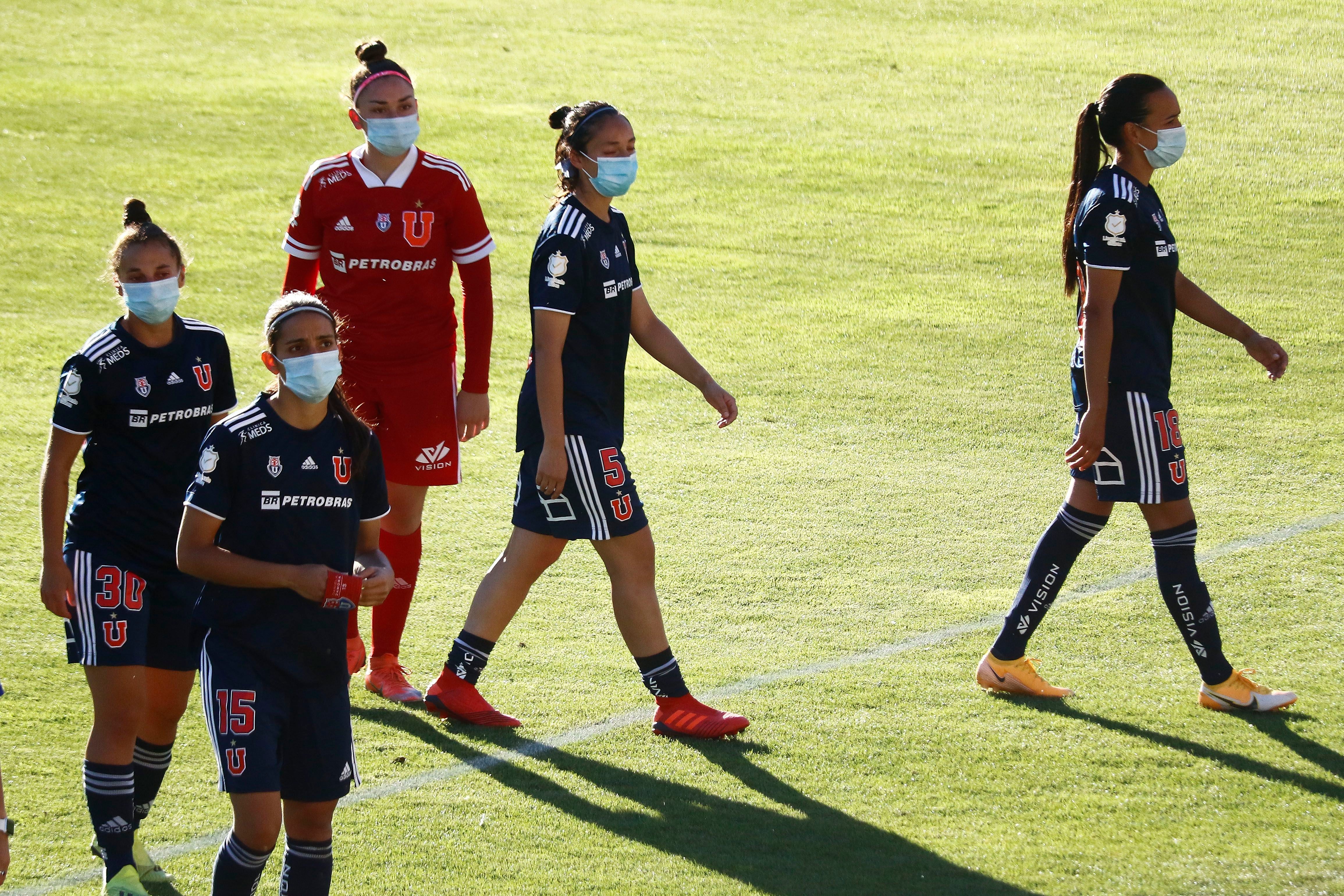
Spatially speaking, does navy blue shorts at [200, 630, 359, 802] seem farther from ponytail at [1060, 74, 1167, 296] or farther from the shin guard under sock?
ponytail at [1060, 74, 1167, 296]

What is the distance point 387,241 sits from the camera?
5621mm

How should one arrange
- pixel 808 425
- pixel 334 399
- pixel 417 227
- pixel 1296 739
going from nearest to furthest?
pixel 334 399 → pixel 1296 739 → pixel 417 227 → pixel 808 425

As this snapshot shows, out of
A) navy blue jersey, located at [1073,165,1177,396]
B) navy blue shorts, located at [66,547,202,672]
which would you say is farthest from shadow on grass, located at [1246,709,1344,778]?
navy blue shorts, located at [66,547,202,672]

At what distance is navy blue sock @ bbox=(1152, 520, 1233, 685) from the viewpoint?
5.38 m

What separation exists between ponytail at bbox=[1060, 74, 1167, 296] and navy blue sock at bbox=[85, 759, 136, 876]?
356cm

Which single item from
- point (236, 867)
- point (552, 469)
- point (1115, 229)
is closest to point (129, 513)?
point (236, 867)

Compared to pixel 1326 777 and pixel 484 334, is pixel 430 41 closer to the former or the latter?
pixel 484 334

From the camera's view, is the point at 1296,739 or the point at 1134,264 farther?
the point at 1134,264

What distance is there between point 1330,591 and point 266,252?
8.75 meters

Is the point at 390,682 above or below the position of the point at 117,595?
below

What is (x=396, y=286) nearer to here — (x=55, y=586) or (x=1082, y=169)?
(x=55, y=586)

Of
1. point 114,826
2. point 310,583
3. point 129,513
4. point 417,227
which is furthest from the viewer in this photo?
point 417,227

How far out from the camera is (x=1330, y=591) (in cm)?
657

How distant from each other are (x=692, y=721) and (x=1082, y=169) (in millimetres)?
2446
